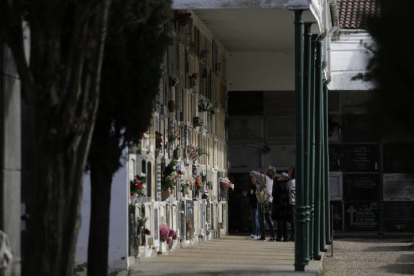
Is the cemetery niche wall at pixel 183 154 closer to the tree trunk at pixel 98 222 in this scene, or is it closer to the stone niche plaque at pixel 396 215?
the tree trunk at pixel 98 222

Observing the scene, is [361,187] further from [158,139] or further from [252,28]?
[158,139]

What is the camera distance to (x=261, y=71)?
22.0 m

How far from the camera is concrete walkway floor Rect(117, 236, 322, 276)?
1105cm

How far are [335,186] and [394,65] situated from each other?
16.8m

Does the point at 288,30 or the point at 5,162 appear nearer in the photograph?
the point at 5,162

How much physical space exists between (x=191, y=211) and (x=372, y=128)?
358 inches

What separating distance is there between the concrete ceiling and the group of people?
2656mm

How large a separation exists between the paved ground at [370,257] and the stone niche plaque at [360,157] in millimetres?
2395

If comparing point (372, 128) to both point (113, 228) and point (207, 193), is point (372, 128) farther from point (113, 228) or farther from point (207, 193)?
→ point (207, 193)

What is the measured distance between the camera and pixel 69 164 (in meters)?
6.79

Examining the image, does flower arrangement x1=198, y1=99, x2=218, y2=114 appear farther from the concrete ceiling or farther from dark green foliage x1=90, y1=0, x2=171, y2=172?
dark green foliage x1=90, y1=0, x2=171, y2=172

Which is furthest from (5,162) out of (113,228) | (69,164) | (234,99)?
(234,99)

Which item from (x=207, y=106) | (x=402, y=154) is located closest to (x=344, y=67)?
(x=207, y=106)

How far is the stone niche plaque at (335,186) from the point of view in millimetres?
23953
